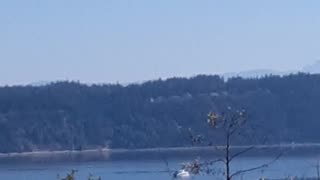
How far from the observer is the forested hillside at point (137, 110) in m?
131

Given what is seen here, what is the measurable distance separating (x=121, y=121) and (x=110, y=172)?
58312 millimetres

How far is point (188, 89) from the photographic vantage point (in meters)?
147

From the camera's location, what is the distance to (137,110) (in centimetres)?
14150

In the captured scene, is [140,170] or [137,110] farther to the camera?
[137,110]

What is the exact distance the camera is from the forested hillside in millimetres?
131125

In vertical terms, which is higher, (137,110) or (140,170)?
(137,110)

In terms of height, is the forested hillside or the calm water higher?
the forested hillside

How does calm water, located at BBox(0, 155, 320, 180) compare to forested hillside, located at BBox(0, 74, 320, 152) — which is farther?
forested hillside, located at BBox(0, 74, 320, 152)

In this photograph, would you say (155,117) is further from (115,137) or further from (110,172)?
(110,172)

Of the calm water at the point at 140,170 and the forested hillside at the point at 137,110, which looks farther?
the forested hillside at the point at 137,110

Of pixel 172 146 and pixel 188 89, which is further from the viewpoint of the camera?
pixel 188 89

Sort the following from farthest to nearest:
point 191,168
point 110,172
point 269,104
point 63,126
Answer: point 63,126
point 269,104
point 110,172
point 191,168

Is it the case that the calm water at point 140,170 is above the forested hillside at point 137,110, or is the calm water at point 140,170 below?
below

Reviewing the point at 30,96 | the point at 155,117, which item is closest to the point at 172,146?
the point at 155,117
